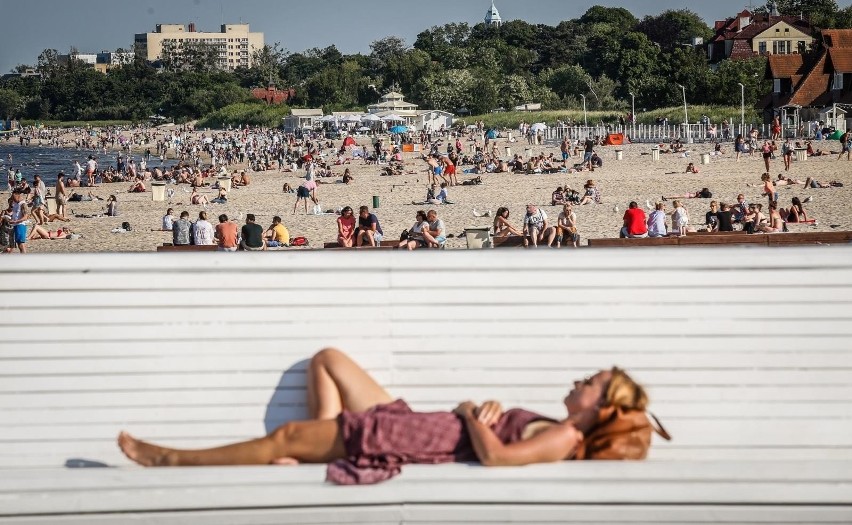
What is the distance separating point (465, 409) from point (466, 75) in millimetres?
91736

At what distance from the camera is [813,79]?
179 ft

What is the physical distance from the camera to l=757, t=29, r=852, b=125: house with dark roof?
52.2m

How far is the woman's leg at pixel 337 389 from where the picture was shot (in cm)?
347

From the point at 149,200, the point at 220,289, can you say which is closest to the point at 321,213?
the point at 149,200

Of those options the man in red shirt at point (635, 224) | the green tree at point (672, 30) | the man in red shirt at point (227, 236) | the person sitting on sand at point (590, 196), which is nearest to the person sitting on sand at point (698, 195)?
the person sitting on sand at point (590, 196)

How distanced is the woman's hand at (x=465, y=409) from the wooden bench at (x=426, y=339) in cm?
23

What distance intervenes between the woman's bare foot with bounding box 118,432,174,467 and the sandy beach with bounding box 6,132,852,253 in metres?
14.4

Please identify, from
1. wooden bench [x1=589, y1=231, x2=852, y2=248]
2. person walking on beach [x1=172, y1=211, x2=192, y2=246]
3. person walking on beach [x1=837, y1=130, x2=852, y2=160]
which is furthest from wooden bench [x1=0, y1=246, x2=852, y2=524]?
person walking on beach [x1=837, y1=130, x2=852, y2=160]

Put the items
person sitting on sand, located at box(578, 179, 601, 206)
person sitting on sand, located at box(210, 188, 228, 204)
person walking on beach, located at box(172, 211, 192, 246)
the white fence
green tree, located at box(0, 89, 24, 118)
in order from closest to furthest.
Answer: person walking on beach, located at box(172, 211, 192, 246) → person sitting on sand, located at box(578, 179, 601, 206) → person sitting on sand, located at box(210, 188, 228, 204) → the white fence → green tree, located at box(0, 89, 24, 118)

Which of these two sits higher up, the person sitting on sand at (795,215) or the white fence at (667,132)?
the white fence at (667,132)

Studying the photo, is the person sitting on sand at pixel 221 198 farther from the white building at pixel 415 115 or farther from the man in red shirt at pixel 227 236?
the white building at pixel 415 115

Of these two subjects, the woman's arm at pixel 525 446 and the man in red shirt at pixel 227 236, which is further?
the man in red shirt at pixel 227 236

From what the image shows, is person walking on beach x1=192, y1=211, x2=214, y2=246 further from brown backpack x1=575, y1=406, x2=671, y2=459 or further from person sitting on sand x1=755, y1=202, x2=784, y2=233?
brown backpack x1=575, y1=406, x2=671, y2=459

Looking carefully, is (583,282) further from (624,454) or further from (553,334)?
(624,454)
